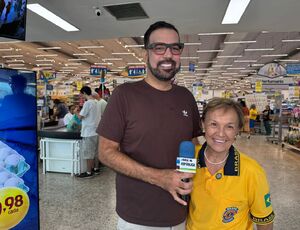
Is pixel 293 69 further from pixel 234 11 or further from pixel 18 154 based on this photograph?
pixel 18 154

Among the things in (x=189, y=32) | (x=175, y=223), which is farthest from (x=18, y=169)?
(x=189, y=32)

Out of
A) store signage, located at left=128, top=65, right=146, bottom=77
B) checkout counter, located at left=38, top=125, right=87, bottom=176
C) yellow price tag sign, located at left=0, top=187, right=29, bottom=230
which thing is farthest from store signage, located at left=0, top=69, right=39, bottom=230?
store signage, located at left=128, top=65, right=146, bottom=77

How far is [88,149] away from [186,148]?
15.1ft

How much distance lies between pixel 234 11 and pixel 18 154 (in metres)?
5.65

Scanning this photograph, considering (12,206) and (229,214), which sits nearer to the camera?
(229,214)

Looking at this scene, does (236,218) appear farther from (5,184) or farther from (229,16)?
(229,16)

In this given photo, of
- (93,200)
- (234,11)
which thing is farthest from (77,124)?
(234,11)

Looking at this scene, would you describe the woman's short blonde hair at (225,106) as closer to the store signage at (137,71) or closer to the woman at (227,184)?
the woman at (227,184)

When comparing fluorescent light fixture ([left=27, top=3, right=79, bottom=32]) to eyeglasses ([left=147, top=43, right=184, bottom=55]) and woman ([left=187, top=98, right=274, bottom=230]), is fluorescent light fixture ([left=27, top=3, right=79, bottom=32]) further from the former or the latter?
woman ([left=187, top=98, right=274, bottom=230])

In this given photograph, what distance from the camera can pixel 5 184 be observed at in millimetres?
1562

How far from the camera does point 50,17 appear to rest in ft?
21.7

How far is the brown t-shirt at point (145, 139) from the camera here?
137 centimetres

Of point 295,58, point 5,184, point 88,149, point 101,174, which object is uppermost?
point 295,58

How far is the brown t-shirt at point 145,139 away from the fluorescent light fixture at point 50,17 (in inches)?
208
